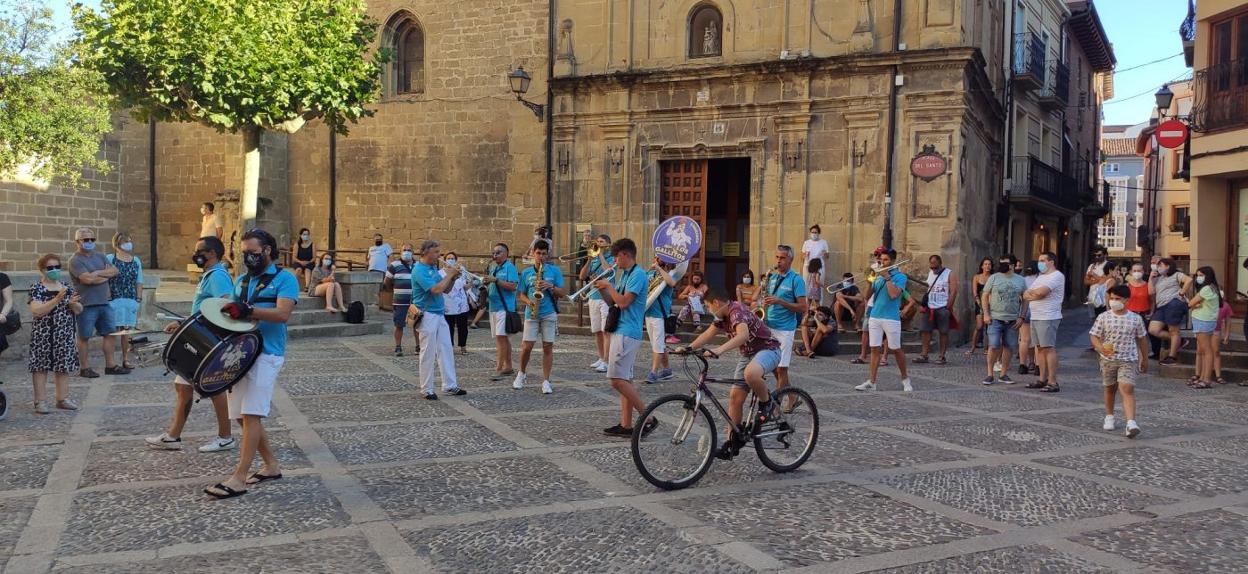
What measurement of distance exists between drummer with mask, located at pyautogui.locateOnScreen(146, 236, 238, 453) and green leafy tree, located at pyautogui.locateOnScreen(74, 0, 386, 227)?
415 inches

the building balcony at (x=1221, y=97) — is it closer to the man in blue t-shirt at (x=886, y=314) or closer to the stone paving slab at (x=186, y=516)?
the man in blue t-shirt at (x=886, y=314)

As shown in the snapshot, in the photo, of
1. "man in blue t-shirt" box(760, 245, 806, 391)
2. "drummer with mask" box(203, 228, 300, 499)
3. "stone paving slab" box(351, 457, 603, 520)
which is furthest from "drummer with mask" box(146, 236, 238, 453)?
"man in blue t-shirt" box(760, 245, 806, 391)

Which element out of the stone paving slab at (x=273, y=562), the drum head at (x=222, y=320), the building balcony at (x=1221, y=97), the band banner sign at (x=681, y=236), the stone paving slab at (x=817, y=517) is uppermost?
the building balcony at (x=1221, y=97)

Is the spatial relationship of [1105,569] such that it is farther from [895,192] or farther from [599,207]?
[599,207]

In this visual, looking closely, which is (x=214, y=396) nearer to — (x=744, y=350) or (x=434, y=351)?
(x=434, y=351)

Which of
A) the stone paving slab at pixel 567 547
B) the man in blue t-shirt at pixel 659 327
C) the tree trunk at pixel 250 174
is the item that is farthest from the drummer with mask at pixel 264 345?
the tree trunk at pixel 250 174

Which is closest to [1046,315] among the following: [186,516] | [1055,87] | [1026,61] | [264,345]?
[264,345]

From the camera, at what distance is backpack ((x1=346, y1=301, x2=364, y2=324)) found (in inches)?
676

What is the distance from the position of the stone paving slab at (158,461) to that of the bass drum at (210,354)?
853mm

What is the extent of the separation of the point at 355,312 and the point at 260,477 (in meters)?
11.5

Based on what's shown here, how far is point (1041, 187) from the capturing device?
85.1 feet

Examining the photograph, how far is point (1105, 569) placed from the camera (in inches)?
182

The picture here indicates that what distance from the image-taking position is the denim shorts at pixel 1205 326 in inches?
476

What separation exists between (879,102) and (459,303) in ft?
29.2
